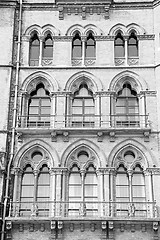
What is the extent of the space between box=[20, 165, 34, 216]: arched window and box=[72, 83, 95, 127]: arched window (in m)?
3.37

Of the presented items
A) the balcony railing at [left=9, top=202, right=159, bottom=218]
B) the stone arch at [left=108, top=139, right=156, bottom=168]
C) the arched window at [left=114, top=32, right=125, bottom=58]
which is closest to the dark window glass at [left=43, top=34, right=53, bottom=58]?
the arched window at [left=114, top=32, right=125, bottom=58]

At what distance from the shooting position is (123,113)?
993 inches

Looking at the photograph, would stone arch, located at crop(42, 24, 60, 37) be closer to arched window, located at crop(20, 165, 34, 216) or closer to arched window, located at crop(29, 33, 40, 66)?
arched window, located at crop(29, 33, 40, 66)

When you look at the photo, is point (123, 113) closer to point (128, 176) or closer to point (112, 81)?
point (112, 81)

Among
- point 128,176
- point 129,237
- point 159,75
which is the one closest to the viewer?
point 129,237

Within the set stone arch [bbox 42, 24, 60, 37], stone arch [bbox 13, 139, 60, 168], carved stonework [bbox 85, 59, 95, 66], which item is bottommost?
stone arch [bbox 13, 139, 60, 168]

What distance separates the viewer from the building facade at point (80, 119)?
2252 centimetres

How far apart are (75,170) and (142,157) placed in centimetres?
336

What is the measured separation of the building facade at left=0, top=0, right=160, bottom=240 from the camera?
73.9ft

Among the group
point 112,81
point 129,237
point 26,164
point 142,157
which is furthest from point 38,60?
point 129,237

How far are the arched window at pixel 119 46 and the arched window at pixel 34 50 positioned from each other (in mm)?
4280

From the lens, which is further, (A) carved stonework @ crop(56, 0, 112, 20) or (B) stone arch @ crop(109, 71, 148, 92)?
(A) carved stonework @ crop(56, 0, 112, 20)

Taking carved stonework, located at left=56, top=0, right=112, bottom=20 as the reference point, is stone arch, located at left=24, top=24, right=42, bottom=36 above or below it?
below

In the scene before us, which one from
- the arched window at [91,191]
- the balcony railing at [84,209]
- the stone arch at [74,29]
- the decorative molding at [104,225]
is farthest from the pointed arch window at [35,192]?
the stone arch at [74,29]
